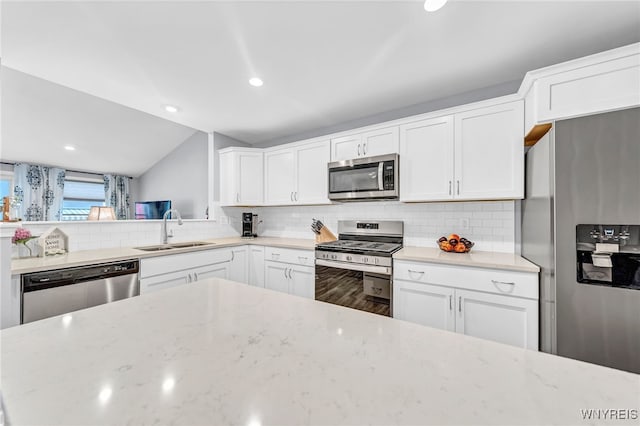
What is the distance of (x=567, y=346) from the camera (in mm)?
1462

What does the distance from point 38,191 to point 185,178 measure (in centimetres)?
293

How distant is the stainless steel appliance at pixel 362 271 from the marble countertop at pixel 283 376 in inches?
60.1

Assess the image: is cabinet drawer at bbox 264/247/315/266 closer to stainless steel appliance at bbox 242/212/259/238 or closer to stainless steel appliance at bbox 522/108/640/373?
stainless steel appliance at bbox 242/212/259/238

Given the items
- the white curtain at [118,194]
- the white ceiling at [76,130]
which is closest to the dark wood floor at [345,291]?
the white ceiling at [76,130]

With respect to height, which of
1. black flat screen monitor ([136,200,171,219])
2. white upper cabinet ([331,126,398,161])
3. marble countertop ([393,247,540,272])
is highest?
white upper cabinet ([331,126,398,161])

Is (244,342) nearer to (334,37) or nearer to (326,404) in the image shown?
(326,404)

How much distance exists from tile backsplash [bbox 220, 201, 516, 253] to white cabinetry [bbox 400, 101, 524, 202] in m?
0.32

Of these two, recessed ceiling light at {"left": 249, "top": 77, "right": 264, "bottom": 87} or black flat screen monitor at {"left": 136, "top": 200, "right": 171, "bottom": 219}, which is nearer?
recessed ceiling light at {"left": 249, "top": 77, "right": 264, "bottom": 87}

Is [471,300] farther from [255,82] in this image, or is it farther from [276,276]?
[255,82]

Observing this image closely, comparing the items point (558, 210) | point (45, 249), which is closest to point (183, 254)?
point (45, 249)

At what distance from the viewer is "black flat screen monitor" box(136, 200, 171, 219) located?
4.74m

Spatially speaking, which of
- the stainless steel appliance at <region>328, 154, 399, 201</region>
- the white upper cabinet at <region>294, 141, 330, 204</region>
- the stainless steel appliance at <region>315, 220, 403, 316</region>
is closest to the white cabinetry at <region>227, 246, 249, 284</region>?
the white upper cabinet at <region>294, 141, 330, 204</region>

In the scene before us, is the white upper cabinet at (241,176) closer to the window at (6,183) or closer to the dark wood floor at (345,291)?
the dark wood floor at (345,291)

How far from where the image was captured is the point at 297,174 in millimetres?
3244
